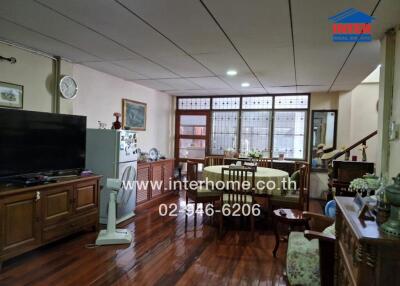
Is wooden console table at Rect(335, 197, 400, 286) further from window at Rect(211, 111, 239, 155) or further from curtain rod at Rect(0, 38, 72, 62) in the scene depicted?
window at Rect(211, 111, 239, 155)

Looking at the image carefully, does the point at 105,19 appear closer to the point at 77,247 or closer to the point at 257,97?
the point at 77,247

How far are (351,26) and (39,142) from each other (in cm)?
341

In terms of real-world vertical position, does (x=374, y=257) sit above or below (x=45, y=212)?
above

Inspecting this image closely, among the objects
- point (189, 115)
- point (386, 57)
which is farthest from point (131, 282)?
point (189, 115)

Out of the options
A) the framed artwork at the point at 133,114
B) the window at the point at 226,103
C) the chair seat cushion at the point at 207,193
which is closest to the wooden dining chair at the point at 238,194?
the chair seat cushion at the point at 207,193

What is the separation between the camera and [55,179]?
3.12 metres

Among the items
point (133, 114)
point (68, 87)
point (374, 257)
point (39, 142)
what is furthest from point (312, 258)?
point (133, 114)

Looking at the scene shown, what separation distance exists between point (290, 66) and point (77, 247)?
3.59 metres

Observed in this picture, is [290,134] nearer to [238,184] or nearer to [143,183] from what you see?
[238,184]

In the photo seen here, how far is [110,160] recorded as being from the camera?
390cm

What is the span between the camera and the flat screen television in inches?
108

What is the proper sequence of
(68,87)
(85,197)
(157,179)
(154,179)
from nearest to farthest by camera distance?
(85,197) < (68,87) < (154,179) < (157,179)

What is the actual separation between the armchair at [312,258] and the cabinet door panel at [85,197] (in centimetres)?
252

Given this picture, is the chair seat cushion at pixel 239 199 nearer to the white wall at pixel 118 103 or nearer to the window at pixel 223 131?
the white wall at pixel 118 103
